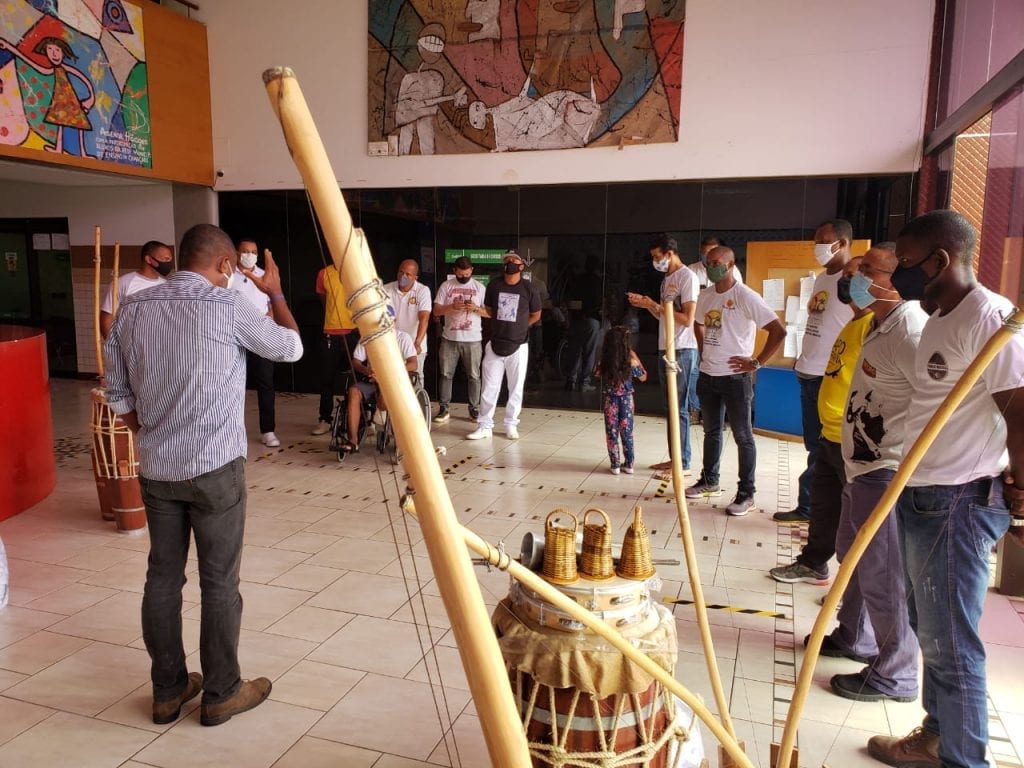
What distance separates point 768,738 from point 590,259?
663cm

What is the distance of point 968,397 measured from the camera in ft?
6.75

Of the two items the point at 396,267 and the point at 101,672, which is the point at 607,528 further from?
the point at 396,267

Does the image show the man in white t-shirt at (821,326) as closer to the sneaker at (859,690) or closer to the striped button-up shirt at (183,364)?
the sneaker at (859,690)

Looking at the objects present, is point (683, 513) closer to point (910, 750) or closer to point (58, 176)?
point (910, 750)

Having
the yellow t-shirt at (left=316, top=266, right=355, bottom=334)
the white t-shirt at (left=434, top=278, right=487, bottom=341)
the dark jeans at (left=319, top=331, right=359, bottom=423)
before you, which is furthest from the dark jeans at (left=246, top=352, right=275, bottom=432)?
the white t-shirt at (left=434, top=278, right=487, bottom=341)

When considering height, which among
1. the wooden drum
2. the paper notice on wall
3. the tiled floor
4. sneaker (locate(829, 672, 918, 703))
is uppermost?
the paper notice on wall

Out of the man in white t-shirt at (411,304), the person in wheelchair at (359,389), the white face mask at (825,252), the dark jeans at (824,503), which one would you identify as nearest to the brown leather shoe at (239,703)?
the dark jeans at (824,503)

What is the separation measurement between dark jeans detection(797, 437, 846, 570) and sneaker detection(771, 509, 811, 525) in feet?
3.13

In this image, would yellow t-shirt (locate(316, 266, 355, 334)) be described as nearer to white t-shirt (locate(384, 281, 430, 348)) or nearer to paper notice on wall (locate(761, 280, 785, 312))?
white t-shirt (locate(384, 281, 430, 348))

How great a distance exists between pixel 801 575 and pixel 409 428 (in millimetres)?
3426

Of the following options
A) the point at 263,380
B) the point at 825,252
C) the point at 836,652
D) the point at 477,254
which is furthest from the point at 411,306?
the point at 836,652

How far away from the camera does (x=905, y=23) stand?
277 inches

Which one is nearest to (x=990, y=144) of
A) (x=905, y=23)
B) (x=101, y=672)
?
(x=905, y=23)

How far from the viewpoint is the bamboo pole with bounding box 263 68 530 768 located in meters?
0.98
